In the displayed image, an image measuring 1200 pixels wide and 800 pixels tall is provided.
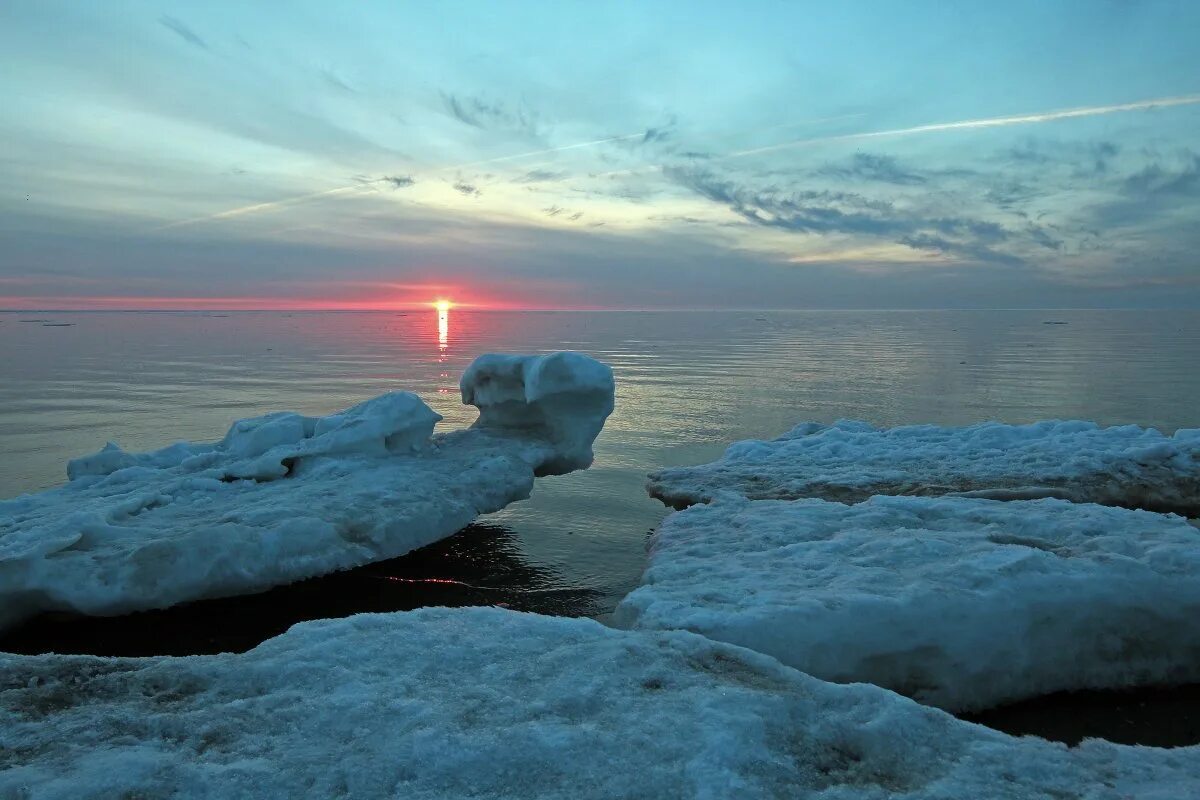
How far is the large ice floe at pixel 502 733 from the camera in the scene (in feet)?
9.90

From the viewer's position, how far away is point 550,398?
1233 cm

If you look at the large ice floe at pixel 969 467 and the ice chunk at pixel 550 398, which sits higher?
the ice chunk at pixel 550 398

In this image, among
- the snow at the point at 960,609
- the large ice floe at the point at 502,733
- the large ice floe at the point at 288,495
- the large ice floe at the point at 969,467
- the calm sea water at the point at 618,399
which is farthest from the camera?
the calm sea water at the point at 618,399

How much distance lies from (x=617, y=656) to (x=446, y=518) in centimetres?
563

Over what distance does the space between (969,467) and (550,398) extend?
7.12 metres

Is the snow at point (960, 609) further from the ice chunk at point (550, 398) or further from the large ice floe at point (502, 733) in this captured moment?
the ice chunk at point (550, 398)

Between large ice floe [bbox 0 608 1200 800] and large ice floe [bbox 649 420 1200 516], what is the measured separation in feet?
22.3

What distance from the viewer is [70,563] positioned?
701 centimetres

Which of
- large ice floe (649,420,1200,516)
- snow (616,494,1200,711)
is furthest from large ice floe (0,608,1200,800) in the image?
large ice floe (649,420,1200,516)

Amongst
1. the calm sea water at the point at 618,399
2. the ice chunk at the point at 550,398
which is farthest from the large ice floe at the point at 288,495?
the calm sea water at the point at 618,399

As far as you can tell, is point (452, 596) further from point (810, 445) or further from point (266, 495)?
point (810, 445)

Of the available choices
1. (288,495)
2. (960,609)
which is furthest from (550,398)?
(960,609)

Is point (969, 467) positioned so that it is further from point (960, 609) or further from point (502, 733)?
point (502, 733)

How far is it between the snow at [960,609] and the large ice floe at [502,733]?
1.44m
